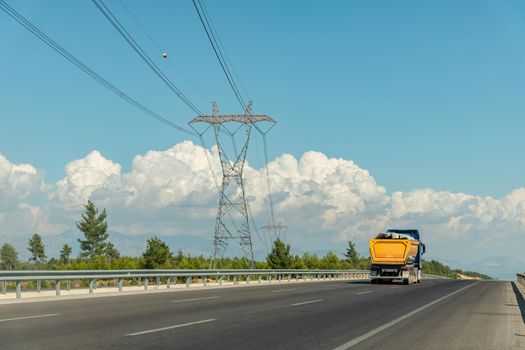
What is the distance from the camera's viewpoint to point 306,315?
50.6 feet

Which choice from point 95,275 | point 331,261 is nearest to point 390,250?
point 95,275

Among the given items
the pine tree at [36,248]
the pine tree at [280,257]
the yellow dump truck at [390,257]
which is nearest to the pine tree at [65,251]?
the pine tree at [36,248]

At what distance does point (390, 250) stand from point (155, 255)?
58.1 meters

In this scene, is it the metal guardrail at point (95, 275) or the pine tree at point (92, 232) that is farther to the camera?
the pine tree at point (92, 232)

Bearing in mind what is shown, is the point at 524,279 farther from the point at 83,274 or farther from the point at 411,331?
the point at 411,331

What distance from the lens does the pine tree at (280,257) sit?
85750 mm

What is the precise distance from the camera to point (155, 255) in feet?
305

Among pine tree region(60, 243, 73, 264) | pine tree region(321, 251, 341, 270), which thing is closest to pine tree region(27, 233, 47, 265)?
pine tree region(60, 243, 73, 264)

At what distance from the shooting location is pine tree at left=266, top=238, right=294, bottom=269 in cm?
8575

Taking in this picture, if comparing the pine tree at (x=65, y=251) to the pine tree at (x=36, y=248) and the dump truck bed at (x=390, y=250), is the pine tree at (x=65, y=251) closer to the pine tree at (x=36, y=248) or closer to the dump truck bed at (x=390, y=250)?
the pine tree at (x=36, y=248)

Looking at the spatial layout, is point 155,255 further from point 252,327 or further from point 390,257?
point 252,327

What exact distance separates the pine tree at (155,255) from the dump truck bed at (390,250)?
55.6 m

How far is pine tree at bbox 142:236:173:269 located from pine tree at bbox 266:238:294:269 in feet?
53.5

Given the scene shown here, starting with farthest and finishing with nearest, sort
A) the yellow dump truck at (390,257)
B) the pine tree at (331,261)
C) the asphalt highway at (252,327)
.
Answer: the pine tree at (331,261)
the yellow dump truck at (390,257)
the asphalt highway at (252,327)
